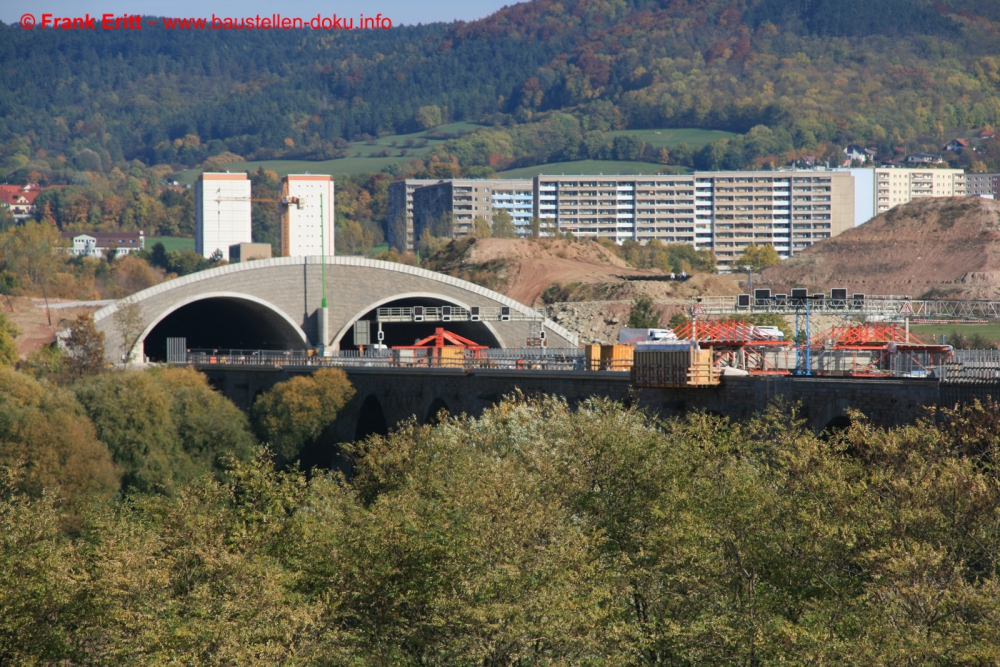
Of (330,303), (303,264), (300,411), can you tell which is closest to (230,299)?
(303,264)

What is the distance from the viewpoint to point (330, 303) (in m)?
112

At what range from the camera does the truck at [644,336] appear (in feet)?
244

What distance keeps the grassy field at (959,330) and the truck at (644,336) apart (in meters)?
32.2

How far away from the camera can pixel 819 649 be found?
25.6 m

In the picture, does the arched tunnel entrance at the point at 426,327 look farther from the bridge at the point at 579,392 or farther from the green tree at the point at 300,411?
the green tree at the point at 300,411

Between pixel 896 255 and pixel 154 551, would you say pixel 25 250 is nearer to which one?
pixel 896 255

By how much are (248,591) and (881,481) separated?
48.2 feet

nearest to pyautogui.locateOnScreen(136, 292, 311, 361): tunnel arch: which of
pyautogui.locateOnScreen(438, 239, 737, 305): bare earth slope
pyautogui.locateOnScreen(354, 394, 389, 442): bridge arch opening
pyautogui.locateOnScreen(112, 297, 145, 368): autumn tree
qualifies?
pyautogui.locateOnScreen(112, 297, 145, 368): autumn tree

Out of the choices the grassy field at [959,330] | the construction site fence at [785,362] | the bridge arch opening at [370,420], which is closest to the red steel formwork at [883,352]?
the construction site fence at [785,362]

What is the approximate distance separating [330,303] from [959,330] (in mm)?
55287

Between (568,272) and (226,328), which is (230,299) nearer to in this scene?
(226,328)

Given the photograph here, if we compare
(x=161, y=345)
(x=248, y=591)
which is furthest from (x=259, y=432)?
(x=248, y=591)

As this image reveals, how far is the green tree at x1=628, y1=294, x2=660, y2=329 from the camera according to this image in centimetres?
11488

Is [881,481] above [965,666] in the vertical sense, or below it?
above
